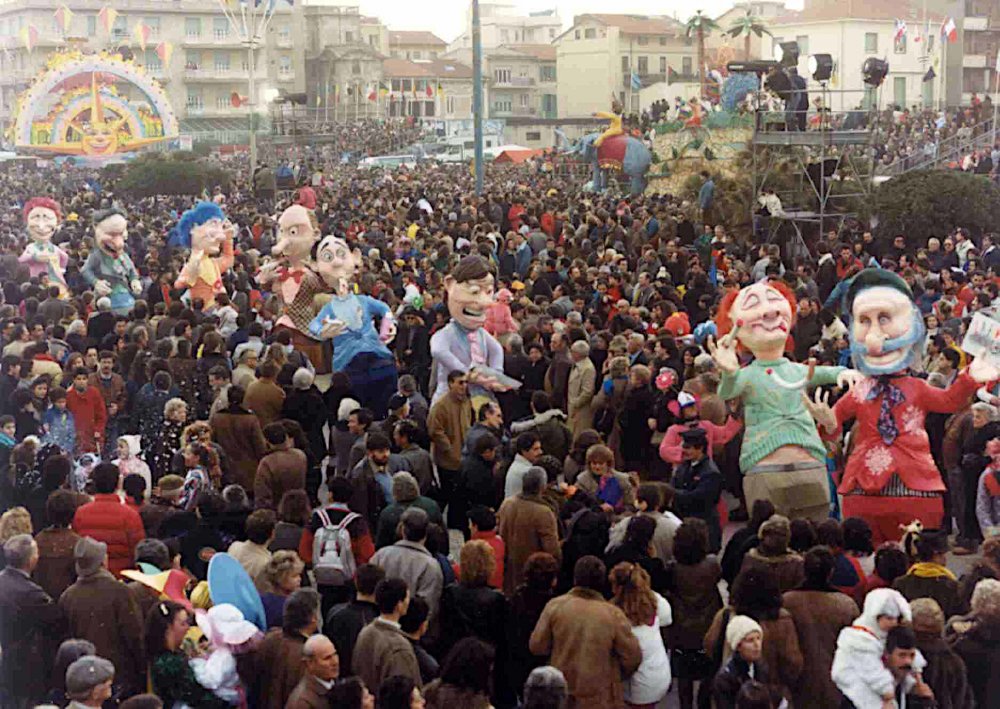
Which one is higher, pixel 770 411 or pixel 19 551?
pixel 770 411

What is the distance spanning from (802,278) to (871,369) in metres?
5.84

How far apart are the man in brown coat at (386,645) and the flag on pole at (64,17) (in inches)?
1375

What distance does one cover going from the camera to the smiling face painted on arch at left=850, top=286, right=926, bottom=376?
8.46 metres

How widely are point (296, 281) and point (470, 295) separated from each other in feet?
9.01

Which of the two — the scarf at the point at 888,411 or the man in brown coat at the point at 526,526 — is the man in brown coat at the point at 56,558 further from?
the scarf at the point at 888,411

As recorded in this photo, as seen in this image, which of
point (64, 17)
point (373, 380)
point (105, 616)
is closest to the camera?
point (105, 616)

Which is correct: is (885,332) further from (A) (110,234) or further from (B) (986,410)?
(A) (110,234)

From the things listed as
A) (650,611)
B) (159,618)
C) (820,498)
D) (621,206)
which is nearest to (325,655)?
(159,618)

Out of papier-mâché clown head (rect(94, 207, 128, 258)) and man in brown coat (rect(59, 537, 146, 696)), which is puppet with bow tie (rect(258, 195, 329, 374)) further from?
man in brown coat (rect(59, 537, 146, 696))

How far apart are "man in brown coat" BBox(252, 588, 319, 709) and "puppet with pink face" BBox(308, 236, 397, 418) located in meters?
5.65

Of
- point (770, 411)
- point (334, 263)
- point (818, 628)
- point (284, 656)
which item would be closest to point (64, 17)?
point (334, 263)

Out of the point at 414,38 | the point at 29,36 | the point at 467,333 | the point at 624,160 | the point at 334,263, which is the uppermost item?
the point at 414,38

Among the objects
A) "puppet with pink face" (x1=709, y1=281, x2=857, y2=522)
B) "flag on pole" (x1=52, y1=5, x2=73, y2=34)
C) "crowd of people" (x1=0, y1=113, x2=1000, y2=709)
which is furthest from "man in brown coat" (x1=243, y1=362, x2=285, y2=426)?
"flag on pole" (x1=52, y1=5, x2=73, y2=34)

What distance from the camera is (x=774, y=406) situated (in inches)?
337
